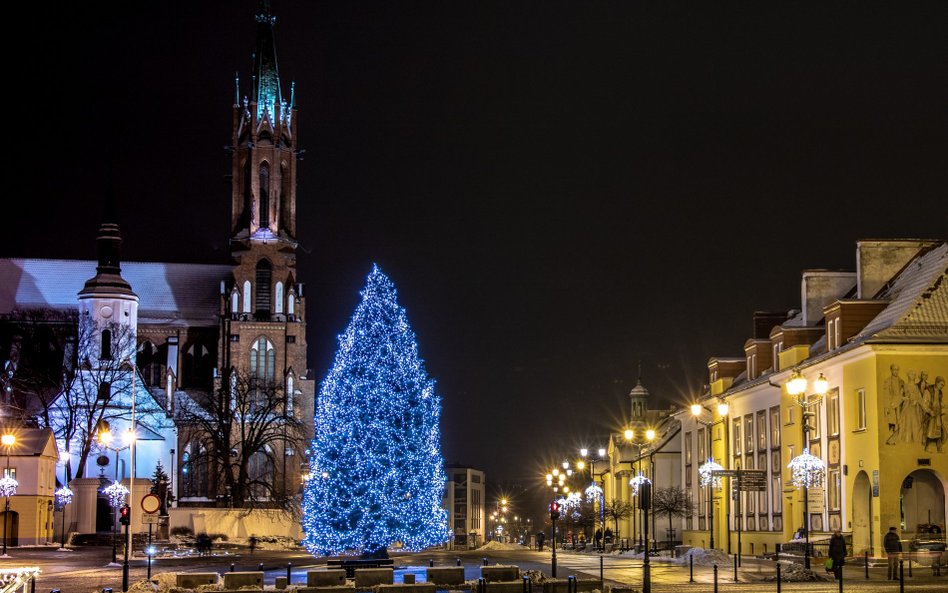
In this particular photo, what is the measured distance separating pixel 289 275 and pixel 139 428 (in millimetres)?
23404

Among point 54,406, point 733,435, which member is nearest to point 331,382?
point 733,435

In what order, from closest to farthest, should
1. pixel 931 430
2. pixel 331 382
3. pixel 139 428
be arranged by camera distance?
pixel 331 382
pixel 931 430
pixel 139 428

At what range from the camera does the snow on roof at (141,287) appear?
127188 millimetres

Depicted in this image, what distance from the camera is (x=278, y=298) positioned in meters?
124

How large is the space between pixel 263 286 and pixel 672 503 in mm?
61699

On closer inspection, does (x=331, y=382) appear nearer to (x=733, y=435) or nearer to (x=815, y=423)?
(x=815, y=423)

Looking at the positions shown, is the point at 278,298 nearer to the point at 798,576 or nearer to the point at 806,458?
the point at 806,458

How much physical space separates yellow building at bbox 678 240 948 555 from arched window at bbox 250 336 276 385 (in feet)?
207

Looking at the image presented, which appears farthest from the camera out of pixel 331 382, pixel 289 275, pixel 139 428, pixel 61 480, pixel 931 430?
pixel 289 275

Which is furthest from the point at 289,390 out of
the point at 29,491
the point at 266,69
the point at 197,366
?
the point at 29,491

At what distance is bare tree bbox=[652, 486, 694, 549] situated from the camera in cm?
7238

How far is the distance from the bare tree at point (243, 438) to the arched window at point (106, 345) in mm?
7701

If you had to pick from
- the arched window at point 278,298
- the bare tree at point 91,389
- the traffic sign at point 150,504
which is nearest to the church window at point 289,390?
the arched window at point 278,298

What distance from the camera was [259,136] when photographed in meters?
129
